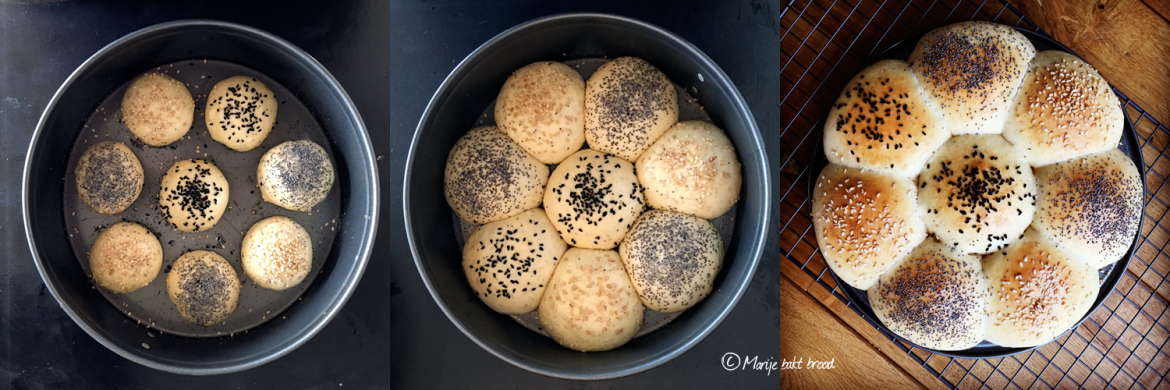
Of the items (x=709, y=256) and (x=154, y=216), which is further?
(x=154, y=216)

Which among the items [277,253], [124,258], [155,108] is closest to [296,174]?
[277,253]

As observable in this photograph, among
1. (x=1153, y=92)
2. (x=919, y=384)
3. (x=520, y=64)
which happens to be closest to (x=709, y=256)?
(x=520, y=64)

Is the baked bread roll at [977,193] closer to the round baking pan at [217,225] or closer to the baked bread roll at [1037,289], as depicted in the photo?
the baked bread roll at [1037,289]

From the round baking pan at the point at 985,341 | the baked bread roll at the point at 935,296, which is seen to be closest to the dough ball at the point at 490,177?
the round baking pan at the point at 985,341

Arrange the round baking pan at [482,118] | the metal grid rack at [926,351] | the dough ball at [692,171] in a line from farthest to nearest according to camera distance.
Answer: the metal grid rack at [926,351] < the dough ball at [692,171] < the round baking pan at [482,118]

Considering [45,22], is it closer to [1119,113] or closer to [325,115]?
[325,115]

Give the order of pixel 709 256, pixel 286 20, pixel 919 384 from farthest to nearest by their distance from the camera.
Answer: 1. pixel 919 384
2. pixel 286 20
3. pixel 709 256

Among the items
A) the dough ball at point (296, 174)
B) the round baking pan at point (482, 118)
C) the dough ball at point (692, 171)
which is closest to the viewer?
the round baking pan at point (482, 118)
